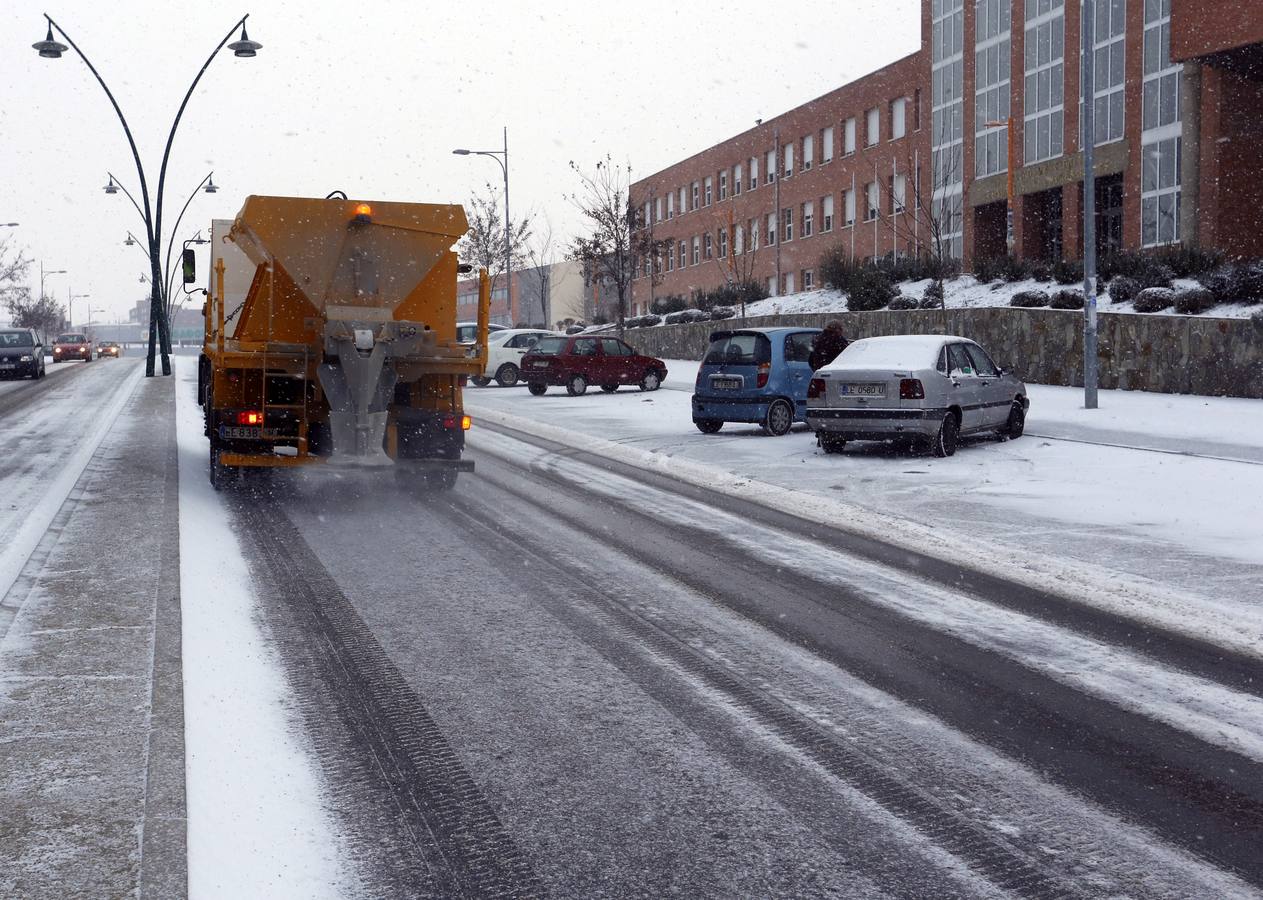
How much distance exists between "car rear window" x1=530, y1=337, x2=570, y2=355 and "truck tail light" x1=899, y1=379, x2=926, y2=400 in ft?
50.8

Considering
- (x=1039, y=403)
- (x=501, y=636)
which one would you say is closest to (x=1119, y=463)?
(x=1039, y=403)

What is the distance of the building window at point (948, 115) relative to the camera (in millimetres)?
44594

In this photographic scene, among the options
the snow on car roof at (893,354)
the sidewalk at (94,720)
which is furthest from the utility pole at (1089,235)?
the sidewalk at (94,720)

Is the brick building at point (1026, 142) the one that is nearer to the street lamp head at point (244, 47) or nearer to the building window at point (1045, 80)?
the building window at point (1045, 80)

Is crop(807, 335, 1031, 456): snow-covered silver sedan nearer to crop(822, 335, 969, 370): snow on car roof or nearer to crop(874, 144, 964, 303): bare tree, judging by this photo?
crop(822, 335, 969, 370): snow on car roof

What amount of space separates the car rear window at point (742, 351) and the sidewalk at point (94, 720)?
407 inches

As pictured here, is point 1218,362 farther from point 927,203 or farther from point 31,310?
point 31,310

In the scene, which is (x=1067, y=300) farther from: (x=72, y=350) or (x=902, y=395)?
(x=72, y=350)

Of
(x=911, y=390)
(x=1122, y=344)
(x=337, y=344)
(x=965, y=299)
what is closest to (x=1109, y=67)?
(x=965, y=299)

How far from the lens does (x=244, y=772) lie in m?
4.36

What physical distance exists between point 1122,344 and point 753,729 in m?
21.7

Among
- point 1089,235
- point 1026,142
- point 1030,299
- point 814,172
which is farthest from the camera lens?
point 814,172

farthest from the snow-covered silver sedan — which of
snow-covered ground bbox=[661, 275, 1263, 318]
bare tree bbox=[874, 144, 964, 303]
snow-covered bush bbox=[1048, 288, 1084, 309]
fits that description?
bare tree bbox=[874, 144, 964, 303]

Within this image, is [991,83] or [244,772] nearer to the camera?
[244,772]
